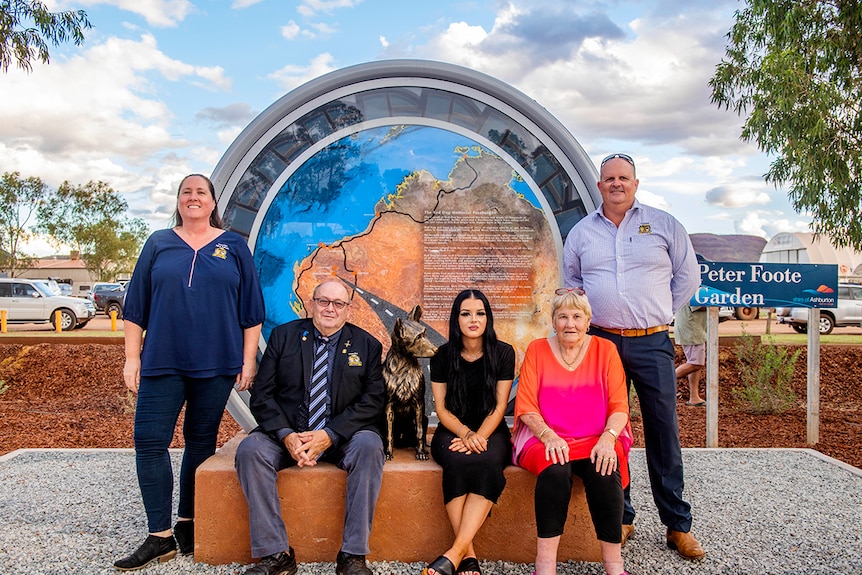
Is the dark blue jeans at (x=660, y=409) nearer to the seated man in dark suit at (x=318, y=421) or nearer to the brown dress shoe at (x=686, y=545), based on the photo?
the brown dress shoe at (x=686, y=545)

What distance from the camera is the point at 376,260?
15.8 feet

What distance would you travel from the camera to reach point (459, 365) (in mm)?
3658

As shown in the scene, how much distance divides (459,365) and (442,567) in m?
0.99

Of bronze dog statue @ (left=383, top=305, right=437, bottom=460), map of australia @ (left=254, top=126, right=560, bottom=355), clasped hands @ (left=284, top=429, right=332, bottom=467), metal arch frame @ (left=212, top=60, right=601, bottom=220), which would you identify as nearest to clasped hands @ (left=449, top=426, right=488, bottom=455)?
bronze dog statue @ (left=383, top=305, right=437, bottom=460)

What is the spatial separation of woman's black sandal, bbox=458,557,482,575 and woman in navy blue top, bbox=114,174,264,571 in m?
1.46

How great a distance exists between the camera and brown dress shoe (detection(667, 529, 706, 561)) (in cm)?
367

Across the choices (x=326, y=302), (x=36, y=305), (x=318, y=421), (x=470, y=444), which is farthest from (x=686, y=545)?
(x=36, y=305)

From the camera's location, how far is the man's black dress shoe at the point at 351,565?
3.29 metres

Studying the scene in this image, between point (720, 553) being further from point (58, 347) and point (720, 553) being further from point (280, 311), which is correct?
point (58, 347)

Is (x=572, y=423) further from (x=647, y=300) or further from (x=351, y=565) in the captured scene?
(x=351, y=565)

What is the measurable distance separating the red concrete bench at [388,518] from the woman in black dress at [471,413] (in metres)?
0.15

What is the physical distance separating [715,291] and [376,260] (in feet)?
10.3

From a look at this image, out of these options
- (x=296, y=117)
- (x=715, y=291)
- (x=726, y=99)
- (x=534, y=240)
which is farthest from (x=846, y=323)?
(x=296, y=117)

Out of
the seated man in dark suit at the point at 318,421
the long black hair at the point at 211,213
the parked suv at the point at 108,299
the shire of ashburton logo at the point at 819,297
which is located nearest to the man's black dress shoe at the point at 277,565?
the seated man in dark suit at the point at 318,421
